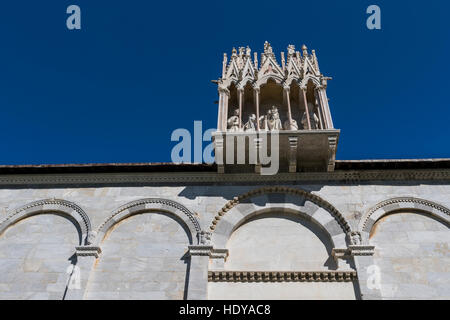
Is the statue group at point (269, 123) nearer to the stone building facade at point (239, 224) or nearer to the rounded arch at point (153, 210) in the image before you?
the stone building facade at point (239, 224)

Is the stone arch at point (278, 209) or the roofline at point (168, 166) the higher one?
the roofline at point (168, 166)

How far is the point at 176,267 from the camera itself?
9172 millimetres

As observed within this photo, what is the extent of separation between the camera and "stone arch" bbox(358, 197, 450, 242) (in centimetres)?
967

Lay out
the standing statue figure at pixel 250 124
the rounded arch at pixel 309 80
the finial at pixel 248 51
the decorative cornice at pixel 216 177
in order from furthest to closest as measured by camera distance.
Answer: the finial at pixel 248 51 → the rounded arch at pixel 309 80 → the standing statue figure at pixel 250 124 → the decorative cornice at pixel 216 177

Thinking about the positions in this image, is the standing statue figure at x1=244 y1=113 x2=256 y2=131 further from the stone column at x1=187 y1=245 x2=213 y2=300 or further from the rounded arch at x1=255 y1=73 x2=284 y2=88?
the stone column at x1=187 y1=245 x2=213 y2=300

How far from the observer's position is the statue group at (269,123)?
37.2ft

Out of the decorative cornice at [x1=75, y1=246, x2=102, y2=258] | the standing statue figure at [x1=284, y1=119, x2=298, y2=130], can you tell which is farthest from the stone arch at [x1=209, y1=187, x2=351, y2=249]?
the decorative cornice at [x1=75, y1=246, x2=102, y2=258]

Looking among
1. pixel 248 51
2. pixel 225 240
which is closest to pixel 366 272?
pixel 225 240

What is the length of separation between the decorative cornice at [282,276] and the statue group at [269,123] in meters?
3.95

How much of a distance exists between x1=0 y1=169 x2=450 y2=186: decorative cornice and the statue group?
4.54ft

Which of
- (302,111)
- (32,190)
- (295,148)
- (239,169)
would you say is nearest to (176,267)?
(239,169)

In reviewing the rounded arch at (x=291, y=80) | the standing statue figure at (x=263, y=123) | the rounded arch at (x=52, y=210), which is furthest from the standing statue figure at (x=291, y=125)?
the rounded arch at (x=52, y=210)

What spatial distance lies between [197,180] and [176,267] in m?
2.52

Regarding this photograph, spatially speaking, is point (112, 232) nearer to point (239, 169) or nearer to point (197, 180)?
point (197, 180)
